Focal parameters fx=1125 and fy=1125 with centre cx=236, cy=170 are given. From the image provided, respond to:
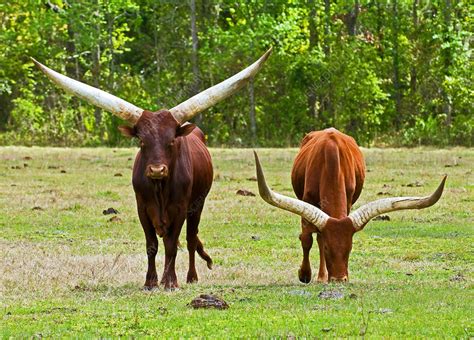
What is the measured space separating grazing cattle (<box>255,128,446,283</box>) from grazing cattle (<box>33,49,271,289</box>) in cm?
93

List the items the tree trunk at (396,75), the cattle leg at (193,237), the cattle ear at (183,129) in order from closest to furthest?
the cattle ear at (183,129) < the cattle leg at (193,237) < the tree trunk at (396,75)

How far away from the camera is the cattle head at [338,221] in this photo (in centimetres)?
1139

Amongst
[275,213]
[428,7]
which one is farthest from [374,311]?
[428,7]

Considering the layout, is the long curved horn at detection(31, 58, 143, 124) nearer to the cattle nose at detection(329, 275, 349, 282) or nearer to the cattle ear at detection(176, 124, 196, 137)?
the cattle ear at detection(176, 124, 196, 137)

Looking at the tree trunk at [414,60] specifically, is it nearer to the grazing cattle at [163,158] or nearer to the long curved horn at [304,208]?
the long curved horn at [304,208]

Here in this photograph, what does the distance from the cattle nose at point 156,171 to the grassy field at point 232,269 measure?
1.12 m

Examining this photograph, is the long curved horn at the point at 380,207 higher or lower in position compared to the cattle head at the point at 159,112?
lower

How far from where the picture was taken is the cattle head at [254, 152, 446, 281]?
37.4ft

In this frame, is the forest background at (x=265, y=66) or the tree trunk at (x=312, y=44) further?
the tree trunk at (x=312, y=44)

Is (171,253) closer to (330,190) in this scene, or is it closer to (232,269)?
(232,269)

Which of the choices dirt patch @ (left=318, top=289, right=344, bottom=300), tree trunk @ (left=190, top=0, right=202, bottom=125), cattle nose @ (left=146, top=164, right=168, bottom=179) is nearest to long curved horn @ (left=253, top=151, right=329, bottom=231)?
cattle nose @ (left=146, top=164, right=168, bottom=179)

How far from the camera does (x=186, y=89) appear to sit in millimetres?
46156

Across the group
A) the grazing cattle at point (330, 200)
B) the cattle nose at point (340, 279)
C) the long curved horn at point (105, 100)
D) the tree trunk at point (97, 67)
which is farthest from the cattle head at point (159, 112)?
the tree trunk at point (97, 67)

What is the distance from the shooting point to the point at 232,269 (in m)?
13.1
